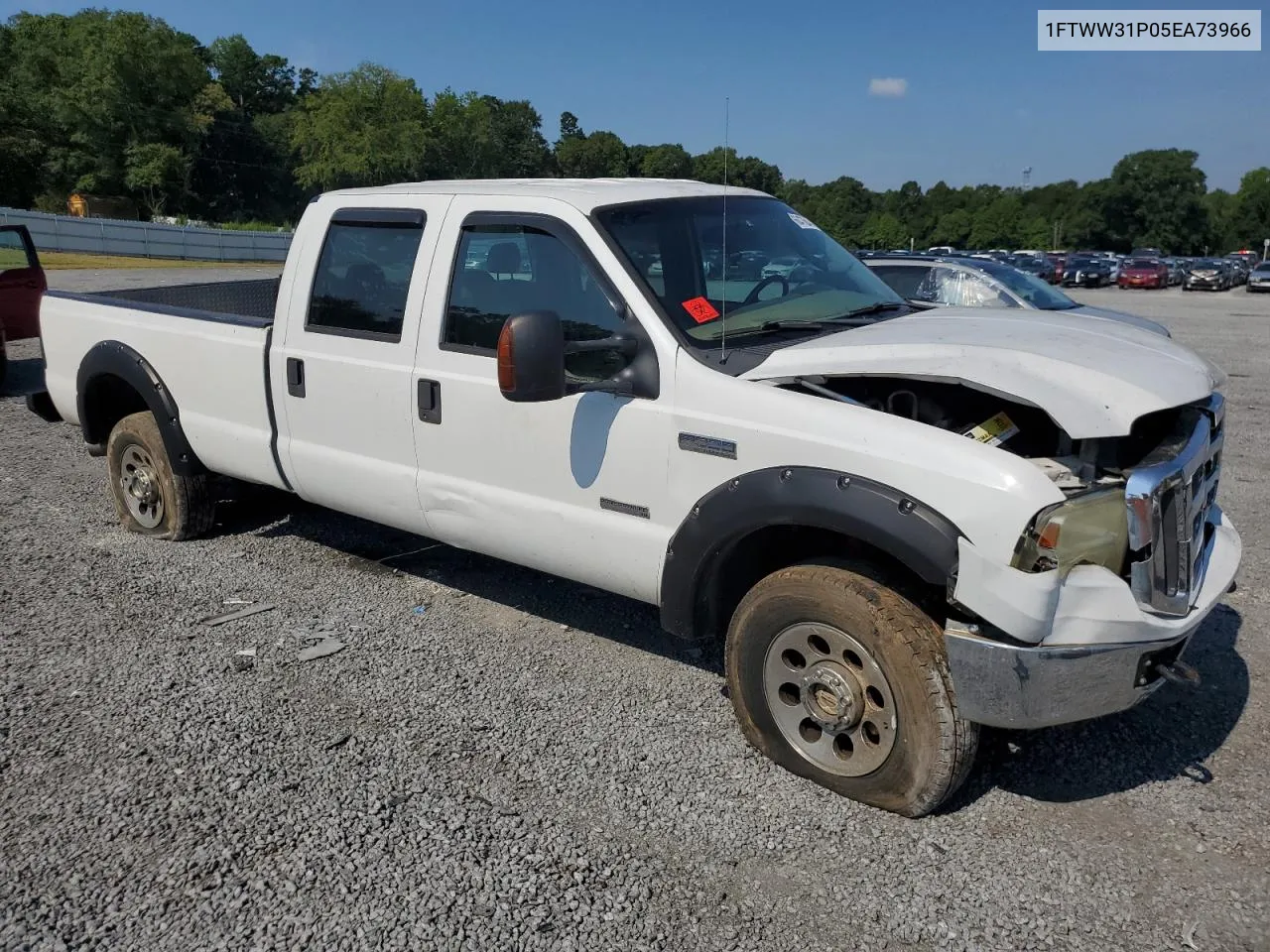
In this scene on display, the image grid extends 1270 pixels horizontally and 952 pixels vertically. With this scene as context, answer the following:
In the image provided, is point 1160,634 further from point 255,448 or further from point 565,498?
point 255,448

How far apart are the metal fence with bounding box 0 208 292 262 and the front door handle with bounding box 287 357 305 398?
3516 cm

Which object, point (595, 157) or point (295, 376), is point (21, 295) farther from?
point (595, 157)

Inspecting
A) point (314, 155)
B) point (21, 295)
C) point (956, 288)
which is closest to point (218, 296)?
point (21, 295)

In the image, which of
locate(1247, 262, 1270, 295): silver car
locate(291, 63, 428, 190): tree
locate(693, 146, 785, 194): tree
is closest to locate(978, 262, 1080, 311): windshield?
locate(693, 146, 785, 194): tree

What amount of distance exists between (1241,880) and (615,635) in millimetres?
2663

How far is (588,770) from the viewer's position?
3602mm

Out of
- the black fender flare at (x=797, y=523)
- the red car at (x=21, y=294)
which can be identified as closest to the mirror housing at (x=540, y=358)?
the black fender flare at (x=797, y=523)

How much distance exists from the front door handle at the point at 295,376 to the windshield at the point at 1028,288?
27.9ft

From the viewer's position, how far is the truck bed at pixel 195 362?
5121 millimetres

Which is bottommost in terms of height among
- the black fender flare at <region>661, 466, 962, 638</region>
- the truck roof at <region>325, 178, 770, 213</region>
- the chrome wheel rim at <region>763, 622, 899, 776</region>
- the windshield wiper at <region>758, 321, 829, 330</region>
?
the chrome wheel rim at <region>763, 622, 899, 776</region>

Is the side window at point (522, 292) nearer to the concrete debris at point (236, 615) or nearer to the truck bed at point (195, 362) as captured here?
the truck bed at point (195, 362)

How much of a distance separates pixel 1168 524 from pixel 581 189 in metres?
2.54

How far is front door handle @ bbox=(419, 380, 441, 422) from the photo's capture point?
168 inches

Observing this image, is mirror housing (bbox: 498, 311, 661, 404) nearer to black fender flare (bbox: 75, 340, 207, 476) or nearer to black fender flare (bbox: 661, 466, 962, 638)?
black fender flare (bbox: 661, 466, 962, 638)
